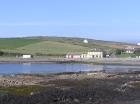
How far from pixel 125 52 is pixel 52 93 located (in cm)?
12519

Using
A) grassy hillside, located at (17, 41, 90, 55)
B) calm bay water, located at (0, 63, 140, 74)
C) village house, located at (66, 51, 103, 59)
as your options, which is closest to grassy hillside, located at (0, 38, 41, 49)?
grassy hillside, located at (17, 41, 90, 55)

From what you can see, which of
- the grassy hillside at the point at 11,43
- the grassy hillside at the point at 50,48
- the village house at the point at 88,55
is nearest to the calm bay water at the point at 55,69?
the village house at the point at 88,55

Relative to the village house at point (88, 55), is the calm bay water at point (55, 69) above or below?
below

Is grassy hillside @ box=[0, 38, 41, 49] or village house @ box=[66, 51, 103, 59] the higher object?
grassy hillside @ box=[0, 38, 41, 49]

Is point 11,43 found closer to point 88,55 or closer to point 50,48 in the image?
point 50,48

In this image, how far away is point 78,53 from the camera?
14850cm

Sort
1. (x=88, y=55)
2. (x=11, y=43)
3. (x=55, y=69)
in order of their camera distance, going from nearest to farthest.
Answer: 1. (x=55, y=69)
2. (x=88, y=55)
3. (x=11, y=43)

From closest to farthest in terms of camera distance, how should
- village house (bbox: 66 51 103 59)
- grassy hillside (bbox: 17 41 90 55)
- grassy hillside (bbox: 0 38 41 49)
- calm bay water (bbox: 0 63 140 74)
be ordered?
calm bay water (bbox: 0 63 140 74)
village house (bbox: 66 51 103 59)
grassy hillside (bbox: 17 41 90 55)
grassy hillside (bbox: 0 38 41 49)

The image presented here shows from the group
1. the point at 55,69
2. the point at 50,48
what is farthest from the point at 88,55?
the point at 55,69

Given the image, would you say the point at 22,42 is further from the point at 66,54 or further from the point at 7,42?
the point at 66,54

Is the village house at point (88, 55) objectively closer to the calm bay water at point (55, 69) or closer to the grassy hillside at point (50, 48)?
the grassy hillside at point (50, 48)

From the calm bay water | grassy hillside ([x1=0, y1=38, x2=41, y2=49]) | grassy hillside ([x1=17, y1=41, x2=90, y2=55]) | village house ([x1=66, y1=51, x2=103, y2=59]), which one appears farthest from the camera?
grassy hillside ([x1=0, y1=38, x2=41, y2=49])

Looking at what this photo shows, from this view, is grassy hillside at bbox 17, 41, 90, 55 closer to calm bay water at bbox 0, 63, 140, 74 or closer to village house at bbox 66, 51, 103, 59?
village house at bbox 66, 51, 103, 59

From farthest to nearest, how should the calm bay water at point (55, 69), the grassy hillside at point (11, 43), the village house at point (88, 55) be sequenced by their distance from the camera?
the grassy hillside at point (11, 43)
the village house at point (88, 55)
the calm bay water at point (55, 69)
